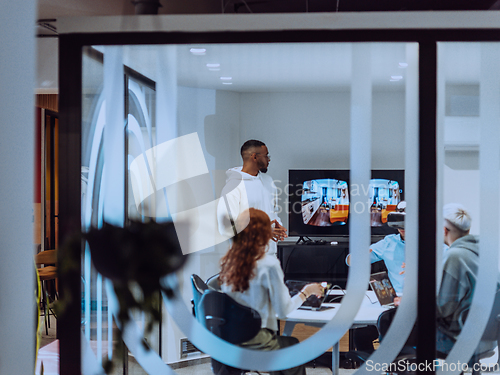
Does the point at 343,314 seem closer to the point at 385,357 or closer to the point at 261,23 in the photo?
the point at 385,357

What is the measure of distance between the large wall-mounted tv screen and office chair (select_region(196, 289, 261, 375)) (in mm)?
482

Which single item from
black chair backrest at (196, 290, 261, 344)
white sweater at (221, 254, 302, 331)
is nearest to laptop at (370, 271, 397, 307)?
white sweater at (221, 254, 302, 331)

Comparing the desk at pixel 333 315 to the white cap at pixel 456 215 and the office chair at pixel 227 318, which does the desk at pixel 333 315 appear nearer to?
the office chair at pixel 227 318

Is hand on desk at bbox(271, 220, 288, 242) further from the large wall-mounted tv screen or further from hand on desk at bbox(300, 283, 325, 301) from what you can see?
hand on desk at bbox(300, 283, 325, 301)

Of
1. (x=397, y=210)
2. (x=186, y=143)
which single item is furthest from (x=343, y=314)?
(x=186, y=143)

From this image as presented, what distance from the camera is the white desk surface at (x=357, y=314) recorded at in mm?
1846

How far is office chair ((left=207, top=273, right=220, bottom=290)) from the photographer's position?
6.10ft

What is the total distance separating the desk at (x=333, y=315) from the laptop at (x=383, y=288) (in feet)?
0.09

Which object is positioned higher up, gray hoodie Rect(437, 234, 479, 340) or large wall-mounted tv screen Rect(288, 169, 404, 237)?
large wall-mounted tv screen Rect(288, 169, 404, 237)

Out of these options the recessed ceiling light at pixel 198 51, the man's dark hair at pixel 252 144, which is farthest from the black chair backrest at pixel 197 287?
the recessed ceiling light at pixel 198 51

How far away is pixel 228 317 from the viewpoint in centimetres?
185

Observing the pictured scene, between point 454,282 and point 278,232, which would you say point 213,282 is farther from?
point 454,282

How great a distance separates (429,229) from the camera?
5.91 feet

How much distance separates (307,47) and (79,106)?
1231 millimetres
